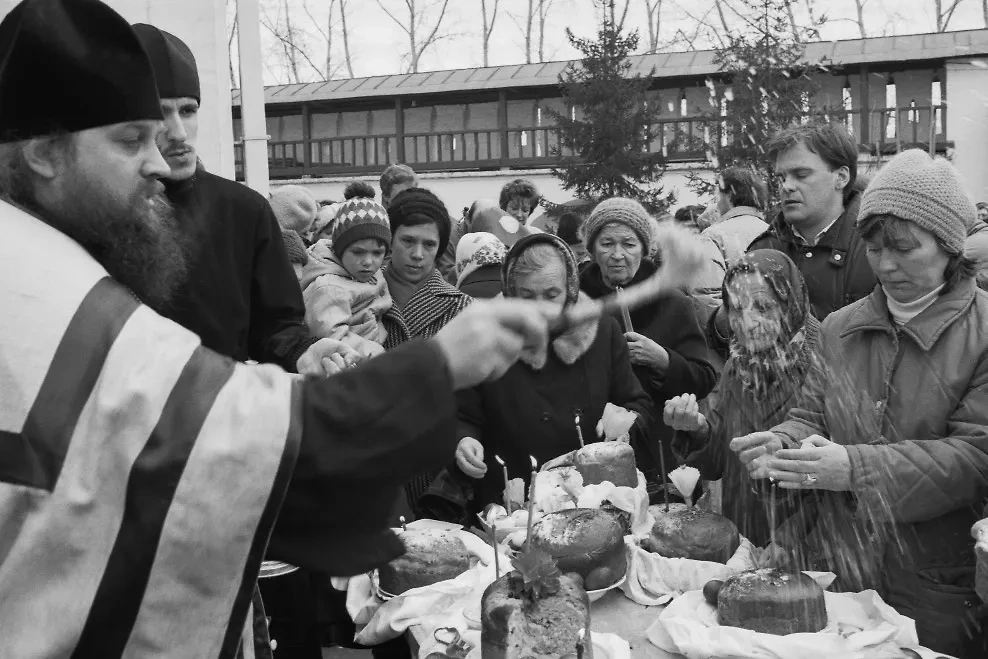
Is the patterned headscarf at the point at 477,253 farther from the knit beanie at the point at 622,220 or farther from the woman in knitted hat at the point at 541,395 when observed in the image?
the woman in knitted hat at the point at 541,395

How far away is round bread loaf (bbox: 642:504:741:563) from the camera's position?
8.51 feet

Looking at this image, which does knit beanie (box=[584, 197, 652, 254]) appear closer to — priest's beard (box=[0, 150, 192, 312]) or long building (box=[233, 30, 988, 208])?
priest's beard (box=[0, 150, 192, 312])

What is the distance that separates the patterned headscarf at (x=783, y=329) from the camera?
3229 mm

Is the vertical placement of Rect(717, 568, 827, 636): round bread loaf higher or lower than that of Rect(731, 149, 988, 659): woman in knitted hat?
lower

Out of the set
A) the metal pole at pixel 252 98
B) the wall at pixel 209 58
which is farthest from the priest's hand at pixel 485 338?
the metal pole at pixel 252 98

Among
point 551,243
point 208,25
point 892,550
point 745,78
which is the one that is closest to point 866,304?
point 892,550

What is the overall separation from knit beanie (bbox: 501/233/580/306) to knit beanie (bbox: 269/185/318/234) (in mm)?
3309

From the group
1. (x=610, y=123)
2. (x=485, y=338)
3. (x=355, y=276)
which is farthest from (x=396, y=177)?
(x=610, y=123)

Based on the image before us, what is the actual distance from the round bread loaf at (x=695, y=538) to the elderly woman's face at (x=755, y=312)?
0.81 m

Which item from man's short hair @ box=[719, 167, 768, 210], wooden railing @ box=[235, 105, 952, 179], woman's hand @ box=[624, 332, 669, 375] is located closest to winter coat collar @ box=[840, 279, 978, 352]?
woman's hand @ box=[624, 332, 669, 375]

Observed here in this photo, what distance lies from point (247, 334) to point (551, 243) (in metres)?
1.17

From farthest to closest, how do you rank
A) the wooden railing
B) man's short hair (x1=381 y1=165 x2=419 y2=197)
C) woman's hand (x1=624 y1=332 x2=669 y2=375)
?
the wooden railing → man's short hair (x1=381 y1=165 x2=419 y2=197) → woman's hand (x1=624 y1=332 x2=669 y2=375)

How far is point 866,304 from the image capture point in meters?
2.82

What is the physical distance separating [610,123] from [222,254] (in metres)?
13.1
